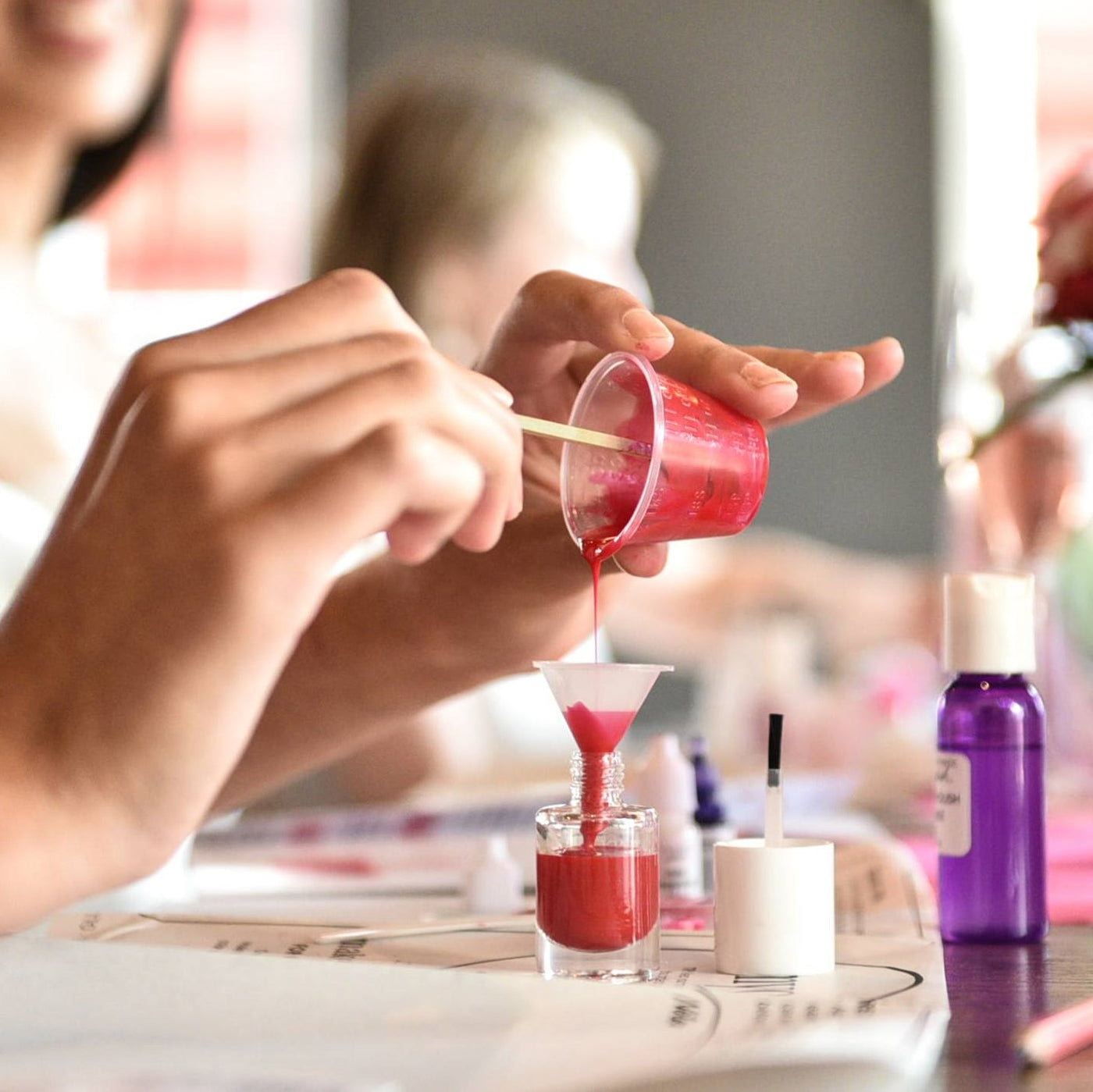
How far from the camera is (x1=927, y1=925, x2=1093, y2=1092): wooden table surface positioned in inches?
19.2

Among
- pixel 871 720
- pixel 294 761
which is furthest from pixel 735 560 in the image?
pixel 294 761

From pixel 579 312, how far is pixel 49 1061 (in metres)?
0.43

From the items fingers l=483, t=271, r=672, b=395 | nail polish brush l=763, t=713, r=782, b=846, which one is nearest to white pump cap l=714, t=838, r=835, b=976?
nail polish brush l=763, t=713, r=782, b=846

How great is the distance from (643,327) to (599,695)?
17 cm

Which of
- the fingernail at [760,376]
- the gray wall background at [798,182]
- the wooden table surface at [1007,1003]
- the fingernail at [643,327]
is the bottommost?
the wooden table surface at [1007,1003]

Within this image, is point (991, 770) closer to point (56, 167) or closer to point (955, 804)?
point (955, 804)

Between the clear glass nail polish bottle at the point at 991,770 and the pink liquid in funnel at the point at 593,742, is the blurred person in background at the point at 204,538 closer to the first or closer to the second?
the pink liquid in funnel at the point at 593,742

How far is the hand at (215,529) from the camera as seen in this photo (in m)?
0.53

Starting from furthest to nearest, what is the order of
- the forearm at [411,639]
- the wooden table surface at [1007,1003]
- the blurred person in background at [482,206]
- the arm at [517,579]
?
the blurred person in background at [482,206], the forearm at [411,639], the arm at [517,579], the wooden table surface at [1007,1003]

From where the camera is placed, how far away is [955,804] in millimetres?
746

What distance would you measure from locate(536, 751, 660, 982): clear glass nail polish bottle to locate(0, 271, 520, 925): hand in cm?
16

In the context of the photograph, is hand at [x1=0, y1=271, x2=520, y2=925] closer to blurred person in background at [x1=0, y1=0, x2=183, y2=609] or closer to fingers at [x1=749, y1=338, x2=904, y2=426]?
fingers at [x1=749, y1=338, x2=904, y2=426]

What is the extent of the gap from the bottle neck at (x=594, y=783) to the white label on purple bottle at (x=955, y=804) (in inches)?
7.2

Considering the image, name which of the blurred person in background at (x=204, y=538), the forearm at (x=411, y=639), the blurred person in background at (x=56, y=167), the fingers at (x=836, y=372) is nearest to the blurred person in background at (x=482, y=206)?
the blurred person in background at (x=56, y=167)
